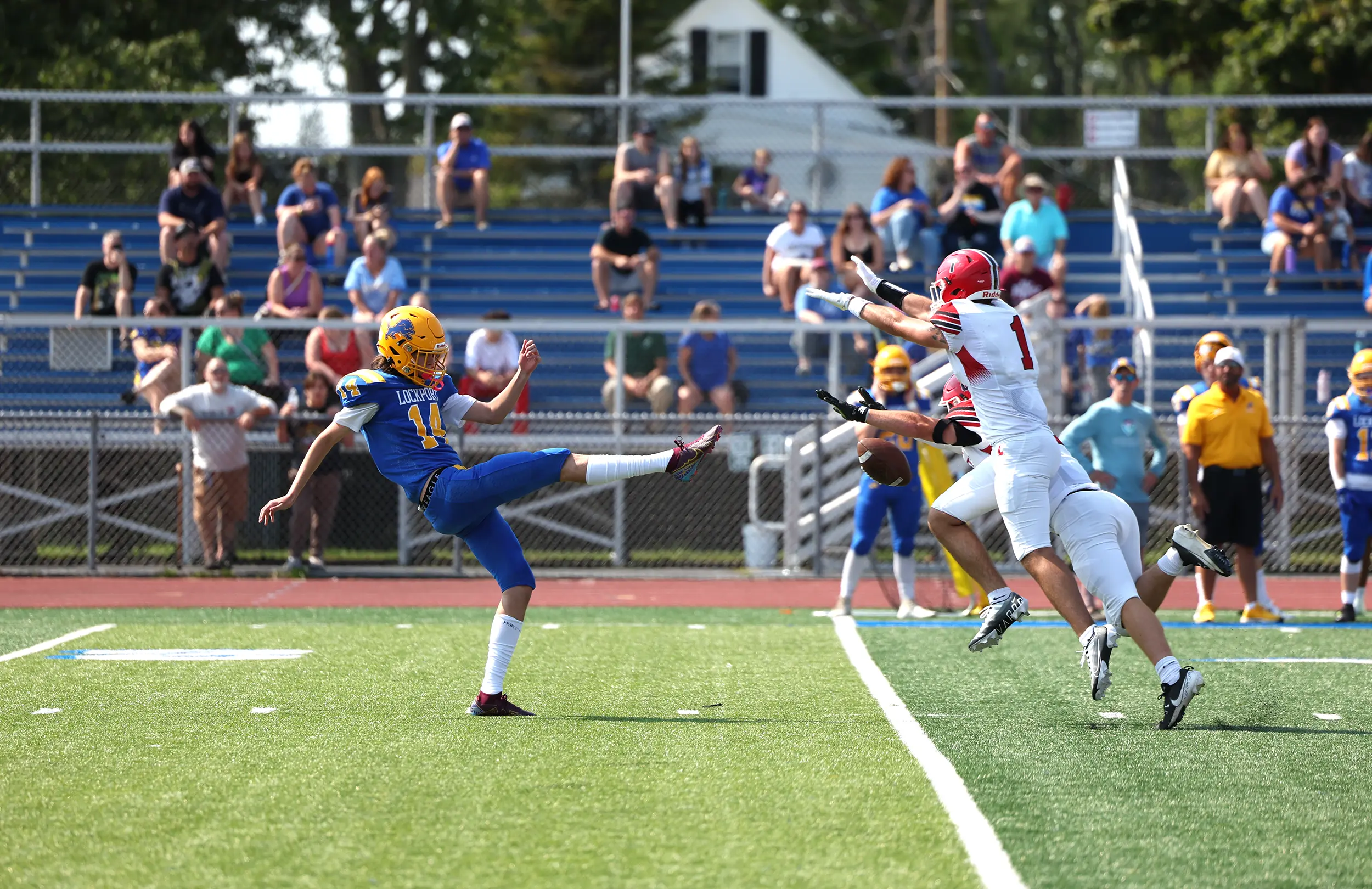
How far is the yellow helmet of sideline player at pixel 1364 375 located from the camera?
37.8 feet

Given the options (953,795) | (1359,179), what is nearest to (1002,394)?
(953,795)

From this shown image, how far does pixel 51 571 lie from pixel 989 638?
33.7 ft

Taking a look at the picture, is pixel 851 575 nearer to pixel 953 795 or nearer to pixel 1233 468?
pixel 1233 468

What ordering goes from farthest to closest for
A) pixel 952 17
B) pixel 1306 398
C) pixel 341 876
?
1. pixel 952 17
2. pixel 1306 398
3. pixel 341 876

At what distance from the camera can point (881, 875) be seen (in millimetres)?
4430

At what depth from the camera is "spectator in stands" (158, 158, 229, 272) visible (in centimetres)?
1819

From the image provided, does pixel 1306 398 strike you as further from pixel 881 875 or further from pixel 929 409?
pixel 881 875

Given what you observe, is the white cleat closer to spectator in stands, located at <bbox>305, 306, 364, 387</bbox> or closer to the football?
the football

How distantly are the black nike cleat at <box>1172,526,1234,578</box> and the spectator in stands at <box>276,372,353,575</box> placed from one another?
28.2 ft

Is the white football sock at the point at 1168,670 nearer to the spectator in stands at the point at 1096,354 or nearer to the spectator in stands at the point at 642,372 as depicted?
the spectator in stands at the point at 642,372

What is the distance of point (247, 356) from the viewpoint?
50.4 feet

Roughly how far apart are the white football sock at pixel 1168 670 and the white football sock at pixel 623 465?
223 cm

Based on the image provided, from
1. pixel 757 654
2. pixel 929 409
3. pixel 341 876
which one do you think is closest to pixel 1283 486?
pixel 929 409

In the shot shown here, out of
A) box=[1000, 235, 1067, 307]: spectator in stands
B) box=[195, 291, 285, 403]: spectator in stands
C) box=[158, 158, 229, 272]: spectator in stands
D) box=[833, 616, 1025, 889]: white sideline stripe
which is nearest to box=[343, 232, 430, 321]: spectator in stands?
box=[195, 291, 285, 403]: spectator in stands
